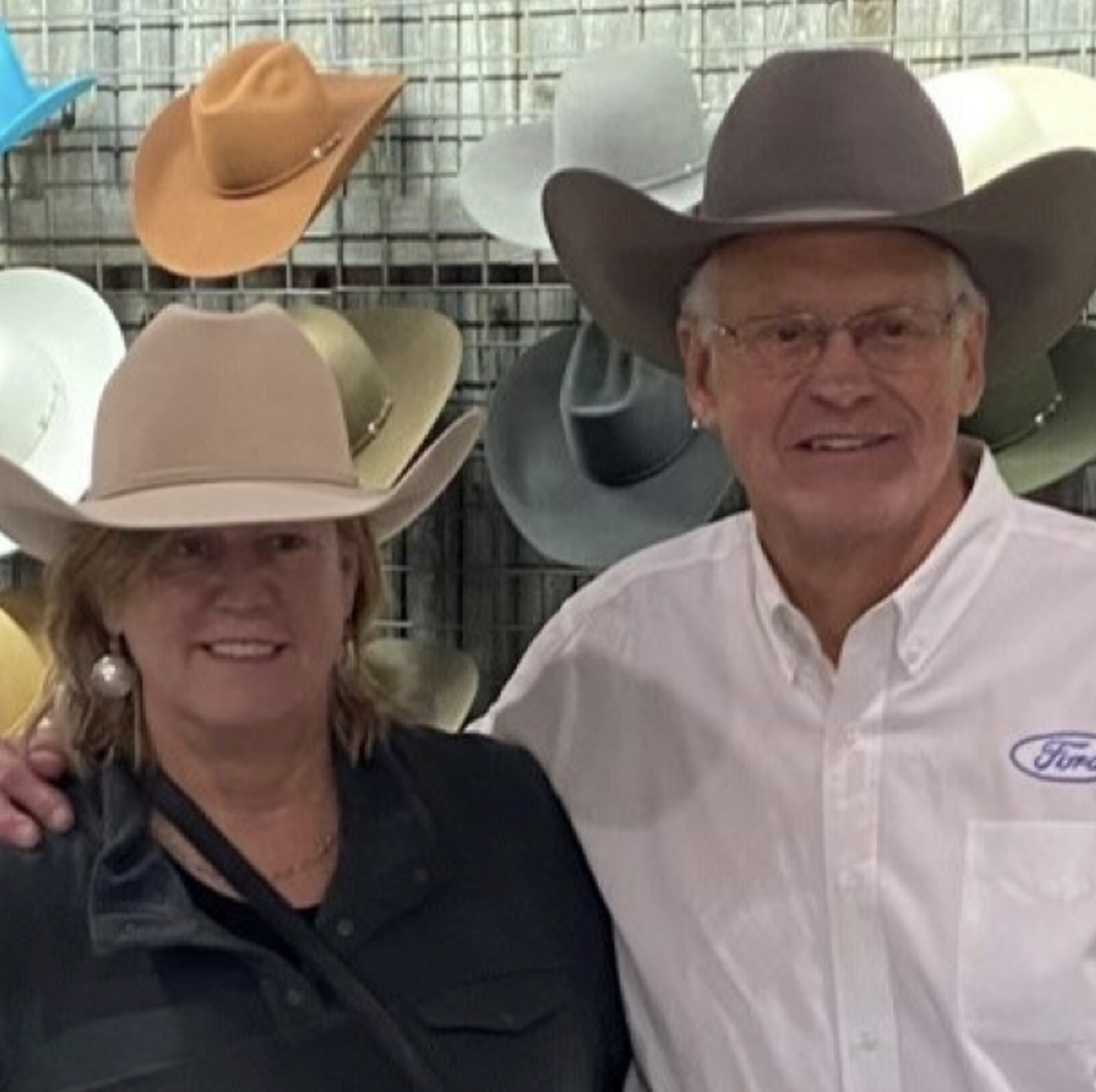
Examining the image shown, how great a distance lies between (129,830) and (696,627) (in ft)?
1.54

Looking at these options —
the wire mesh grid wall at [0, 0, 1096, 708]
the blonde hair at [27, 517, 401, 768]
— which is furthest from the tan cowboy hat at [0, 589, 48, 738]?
the blonde hair at [27, 517, 401, 768]

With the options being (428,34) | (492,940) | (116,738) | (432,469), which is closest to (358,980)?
(492,940)

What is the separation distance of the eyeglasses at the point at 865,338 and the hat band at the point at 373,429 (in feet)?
2.96

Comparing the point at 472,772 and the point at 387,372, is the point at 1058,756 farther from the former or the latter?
the point at 387,372

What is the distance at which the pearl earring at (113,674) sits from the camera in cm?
157

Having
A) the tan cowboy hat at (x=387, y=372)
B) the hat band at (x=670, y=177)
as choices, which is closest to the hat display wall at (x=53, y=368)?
the tan cowboy hat at (x=387, y=372)

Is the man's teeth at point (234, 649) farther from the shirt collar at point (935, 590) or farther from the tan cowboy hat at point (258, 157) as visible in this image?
the tan cowboy hat at point (258, 157)

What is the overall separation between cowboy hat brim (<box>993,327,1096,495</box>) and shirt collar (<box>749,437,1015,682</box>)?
0.59 metres

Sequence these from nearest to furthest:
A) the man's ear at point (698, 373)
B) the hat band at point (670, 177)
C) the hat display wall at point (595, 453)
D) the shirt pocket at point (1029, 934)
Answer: the shirt pocket at point (1029, 934) → the man's ear at point (698, 373) → the hat band at point (670, 177) → the hat display wall at point (595, 453)

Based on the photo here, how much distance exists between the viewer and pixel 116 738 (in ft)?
5.21

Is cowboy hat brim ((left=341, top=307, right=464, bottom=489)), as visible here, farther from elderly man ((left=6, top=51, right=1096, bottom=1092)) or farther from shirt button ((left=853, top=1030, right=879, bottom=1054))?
shirt button ((left=853, top=1030, right=879, bottom=1054))

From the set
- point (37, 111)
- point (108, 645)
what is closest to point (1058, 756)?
point (108, 645)

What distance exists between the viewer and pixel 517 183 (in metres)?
2.35

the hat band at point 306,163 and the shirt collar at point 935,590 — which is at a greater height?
the hat band at point 306,163
